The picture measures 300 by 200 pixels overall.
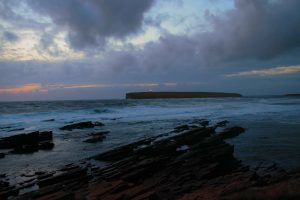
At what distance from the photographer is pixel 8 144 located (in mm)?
23844

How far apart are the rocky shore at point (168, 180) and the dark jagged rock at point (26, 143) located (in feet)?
22.6

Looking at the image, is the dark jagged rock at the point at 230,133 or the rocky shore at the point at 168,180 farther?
the dark jagged rock at the point at 230,133

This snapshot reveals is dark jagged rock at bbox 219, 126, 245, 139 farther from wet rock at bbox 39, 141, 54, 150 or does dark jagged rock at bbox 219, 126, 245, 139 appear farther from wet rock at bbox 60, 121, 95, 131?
wet rock at bbox 60, 121, 95, 131

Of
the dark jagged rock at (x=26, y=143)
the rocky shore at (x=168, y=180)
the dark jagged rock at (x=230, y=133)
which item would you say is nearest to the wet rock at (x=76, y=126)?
the dark jagged rock at (x=26, y=143)

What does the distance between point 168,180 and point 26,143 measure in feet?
54.2

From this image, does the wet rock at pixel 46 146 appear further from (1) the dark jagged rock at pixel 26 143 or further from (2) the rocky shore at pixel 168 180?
(2) the rocky shore at pixel 168 180

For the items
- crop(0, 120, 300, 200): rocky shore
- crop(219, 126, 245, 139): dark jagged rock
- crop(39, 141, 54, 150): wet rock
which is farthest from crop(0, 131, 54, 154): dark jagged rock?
crop(219, 126, 245, 139): dark jagged rock

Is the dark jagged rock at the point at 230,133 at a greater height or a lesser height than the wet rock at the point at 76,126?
greater

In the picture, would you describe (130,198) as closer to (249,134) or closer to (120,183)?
(120,183)

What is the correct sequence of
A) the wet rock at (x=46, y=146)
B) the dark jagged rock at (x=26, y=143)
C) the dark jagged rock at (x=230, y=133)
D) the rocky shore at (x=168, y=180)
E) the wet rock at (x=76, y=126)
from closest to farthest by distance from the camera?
the rocky shore at (x=168, y=180)
the dark jagged rock at (x=26, y=143)
the wet rock at (x=46, y=146)
the dark jagged rock at (x=230, y=133)
the wet rock at (x=76, y=126)

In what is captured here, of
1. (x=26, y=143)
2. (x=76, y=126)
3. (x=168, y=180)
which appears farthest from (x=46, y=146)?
(x=168, y=180)

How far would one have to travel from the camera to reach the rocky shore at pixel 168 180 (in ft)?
27.8

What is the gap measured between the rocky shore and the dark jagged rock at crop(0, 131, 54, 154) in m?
6.89

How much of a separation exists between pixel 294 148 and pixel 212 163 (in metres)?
7.61
